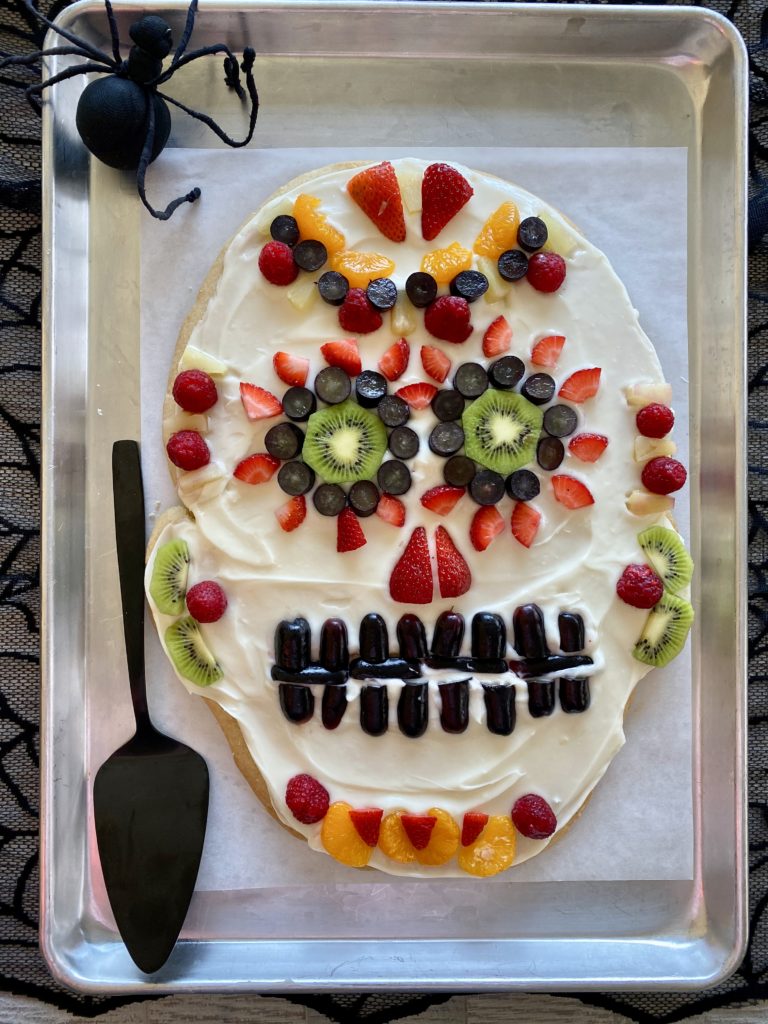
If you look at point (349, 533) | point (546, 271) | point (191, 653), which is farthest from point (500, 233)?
point (191, 653)

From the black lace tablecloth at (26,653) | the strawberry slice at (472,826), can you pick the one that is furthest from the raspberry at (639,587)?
the strawberry slice at (472,826)

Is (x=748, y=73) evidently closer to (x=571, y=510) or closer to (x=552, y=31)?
(x=552, y=31)

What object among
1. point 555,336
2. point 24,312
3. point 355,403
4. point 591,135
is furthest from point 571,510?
point 24,312

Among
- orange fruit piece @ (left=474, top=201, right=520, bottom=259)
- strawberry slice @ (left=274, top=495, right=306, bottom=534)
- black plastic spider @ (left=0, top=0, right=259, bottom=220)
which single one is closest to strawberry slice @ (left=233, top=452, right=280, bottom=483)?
strawberry slice @ (left=274, top=495, right=306, bottom=534)

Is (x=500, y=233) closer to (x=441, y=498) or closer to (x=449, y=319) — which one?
(x=449, y=319)

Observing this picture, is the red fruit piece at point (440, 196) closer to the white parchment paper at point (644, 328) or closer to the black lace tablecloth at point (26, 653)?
the white parchment paper at point (644, 328)

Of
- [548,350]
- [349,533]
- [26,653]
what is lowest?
[26,653]
